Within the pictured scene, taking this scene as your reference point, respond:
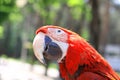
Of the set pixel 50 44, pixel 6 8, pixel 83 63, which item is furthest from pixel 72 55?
pixel 6 8

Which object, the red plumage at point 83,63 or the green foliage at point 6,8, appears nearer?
the red plumage at point 83,63

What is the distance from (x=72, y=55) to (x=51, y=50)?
8.3 inches

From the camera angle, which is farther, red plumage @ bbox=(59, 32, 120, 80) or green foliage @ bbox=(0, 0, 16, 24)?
green foliage @ bbox=(0, 0, 16, 24)

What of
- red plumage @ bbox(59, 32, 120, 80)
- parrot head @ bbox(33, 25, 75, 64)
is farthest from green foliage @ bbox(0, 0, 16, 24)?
red plumage @ bbox(59, 32, 120, 80)

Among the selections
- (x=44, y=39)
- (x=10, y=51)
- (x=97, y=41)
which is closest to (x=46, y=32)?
(x=44, y=39)

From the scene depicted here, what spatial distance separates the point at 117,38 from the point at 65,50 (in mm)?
63487

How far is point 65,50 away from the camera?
4.15 metres

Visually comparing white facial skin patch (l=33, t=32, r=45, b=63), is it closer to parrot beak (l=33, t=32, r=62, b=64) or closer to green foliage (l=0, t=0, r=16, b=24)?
parrot beak (l=33, t=32, r=62, b=64)

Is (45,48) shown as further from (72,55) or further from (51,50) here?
(72,55)

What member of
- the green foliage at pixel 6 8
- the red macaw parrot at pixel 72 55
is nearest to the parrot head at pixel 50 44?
the red macaw parrot at pixel 72 55

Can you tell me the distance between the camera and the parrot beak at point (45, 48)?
4.08m

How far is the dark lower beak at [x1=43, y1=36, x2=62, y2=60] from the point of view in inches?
162

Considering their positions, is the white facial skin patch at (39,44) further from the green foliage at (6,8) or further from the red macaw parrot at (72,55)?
the green foliage at (6,8)

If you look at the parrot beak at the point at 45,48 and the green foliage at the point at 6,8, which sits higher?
the green foliage at the point at 6,8
